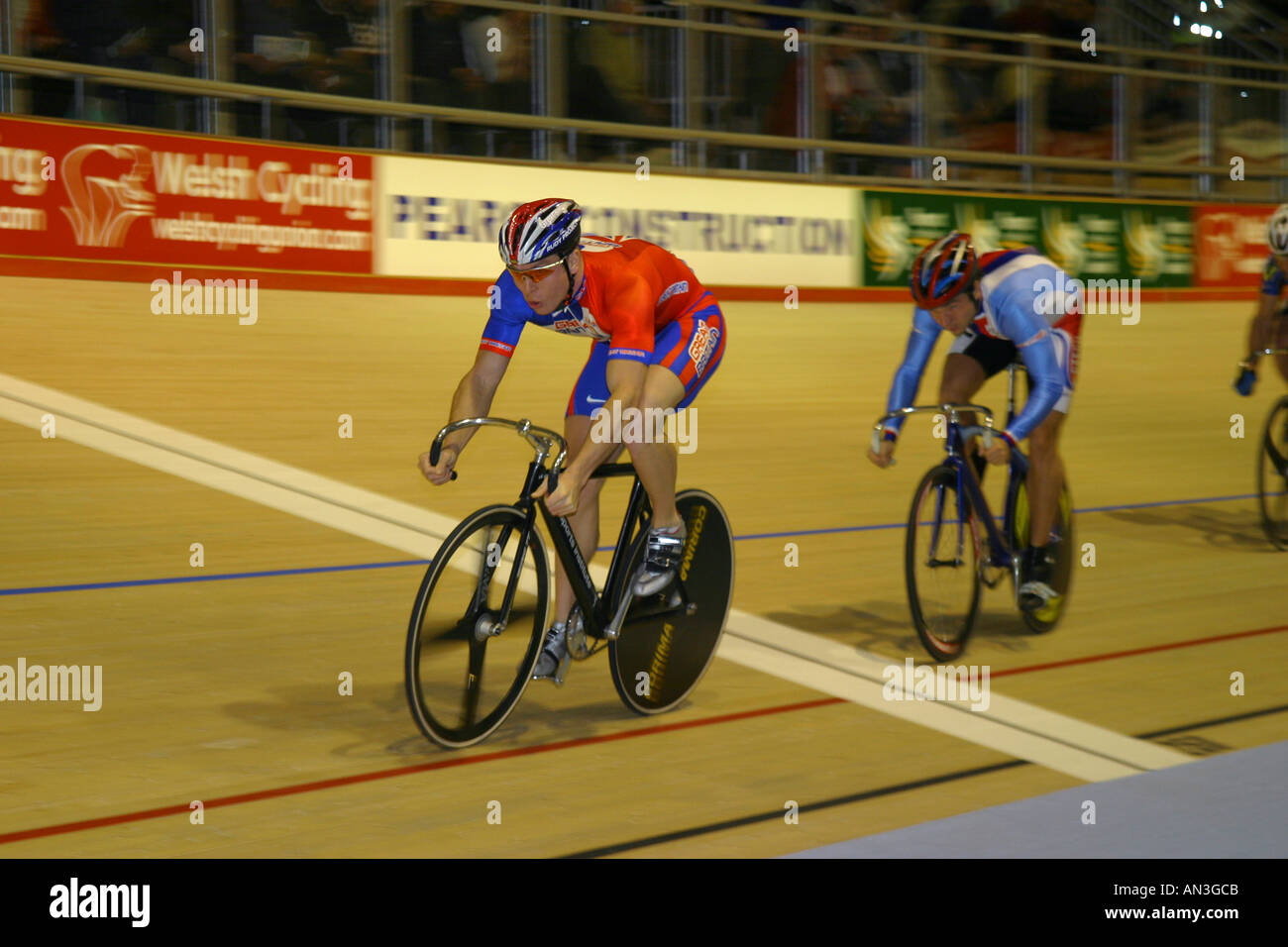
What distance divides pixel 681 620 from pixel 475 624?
2.30 feet

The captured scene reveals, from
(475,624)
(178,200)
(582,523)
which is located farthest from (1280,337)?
(178,200)

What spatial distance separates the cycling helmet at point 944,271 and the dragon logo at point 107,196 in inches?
210

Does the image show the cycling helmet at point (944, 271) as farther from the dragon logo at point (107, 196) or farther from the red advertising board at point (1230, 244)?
the red advertising board at point (1230, 244)

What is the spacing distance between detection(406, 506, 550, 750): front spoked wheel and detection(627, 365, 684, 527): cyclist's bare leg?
30cm

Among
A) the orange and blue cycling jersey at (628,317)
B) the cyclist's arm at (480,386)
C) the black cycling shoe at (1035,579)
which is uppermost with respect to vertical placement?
the orange and blue cycling jersey at (628,317)

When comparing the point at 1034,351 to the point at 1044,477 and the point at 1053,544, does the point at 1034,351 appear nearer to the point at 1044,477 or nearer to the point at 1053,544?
the point at 1044,477

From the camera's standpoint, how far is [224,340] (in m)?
7.97

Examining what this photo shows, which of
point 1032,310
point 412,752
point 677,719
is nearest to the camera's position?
point 412,752

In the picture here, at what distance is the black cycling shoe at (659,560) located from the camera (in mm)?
3619

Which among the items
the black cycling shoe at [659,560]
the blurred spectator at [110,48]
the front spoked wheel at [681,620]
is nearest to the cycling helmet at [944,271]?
the front spoked wheel at [681,620]

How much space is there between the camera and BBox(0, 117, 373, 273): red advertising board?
25.7 feet

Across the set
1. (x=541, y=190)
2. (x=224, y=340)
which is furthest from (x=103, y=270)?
(x=541, y=190)

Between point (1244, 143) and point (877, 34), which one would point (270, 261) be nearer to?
point (877, 34)

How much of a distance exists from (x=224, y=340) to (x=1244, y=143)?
37.0ft
